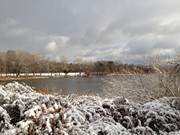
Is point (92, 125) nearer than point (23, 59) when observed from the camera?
Yes

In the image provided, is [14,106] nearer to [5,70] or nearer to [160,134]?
[160,134]

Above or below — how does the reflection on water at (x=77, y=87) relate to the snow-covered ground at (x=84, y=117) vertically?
below

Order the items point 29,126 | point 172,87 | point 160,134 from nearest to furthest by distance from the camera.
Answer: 1. point 29,126
2. point 160,134
3. point 172,87

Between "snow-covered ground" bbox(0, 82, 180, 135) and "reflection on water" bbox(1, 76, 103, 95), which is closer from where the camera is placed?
"snow-covered ground" bbox(0, 82, 180, 135)

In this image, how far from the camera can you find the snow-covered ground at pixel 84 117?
14.5 feet

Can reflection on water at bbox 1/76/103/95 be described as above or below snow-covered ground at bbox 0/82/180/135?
below

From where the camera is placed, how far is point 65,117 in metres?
4.64

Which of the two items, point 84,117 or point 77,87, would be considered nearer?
point 84,117

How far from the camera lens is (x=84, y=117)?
16.5 ft

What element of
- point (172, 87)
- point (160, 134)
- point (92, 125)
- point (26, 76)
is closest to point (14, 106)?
point (92, 125)

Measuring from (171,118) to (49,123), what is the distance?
2.13 meters

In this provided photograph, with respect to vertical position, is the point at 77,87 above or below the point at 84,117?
below

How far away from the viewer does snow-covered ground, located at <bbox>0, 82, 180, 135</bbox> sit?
14.5 ft

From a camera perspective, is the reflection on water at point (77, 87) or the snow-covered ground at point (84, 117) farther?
the reflection on water at point (77, 87)
